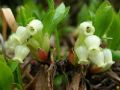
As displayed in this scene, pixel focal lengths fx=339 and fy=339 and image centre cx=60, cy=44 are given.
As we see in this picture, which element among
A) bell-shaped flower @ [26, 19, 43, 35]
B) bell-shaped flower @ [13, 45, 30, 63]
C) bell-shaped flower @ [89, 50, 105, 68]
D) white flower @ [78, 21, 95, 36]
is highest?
bell-shaped flower @ [26, 19, 43, 35]

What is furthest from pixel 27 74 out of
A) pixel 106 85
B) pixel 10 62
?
pixel 106 85

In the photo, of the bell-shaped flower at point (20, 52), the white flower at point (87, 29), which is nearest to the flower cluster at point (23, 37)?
the bell-shaped flower at point (20, 52)

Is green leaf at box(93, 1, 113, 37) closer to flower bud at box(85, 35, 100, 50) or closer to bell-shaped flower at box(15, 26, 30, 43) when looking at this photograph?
flower bud at box(85, 35, 100, 50)

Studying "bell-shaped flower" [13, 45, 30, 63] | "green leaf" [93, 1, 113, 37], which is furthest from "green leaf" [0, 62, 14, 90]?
"green leaf" [93, 1, 113, 37]

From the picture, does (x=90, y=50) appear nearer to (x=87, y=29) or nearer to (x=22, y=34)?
(x=87, y=29)

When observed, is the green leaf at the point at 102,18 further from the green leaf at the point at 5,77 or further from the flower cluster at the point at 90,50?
the green leaf at the point at 5,77

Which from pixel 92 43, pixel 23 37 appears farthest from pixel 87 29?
pixel 23 37
